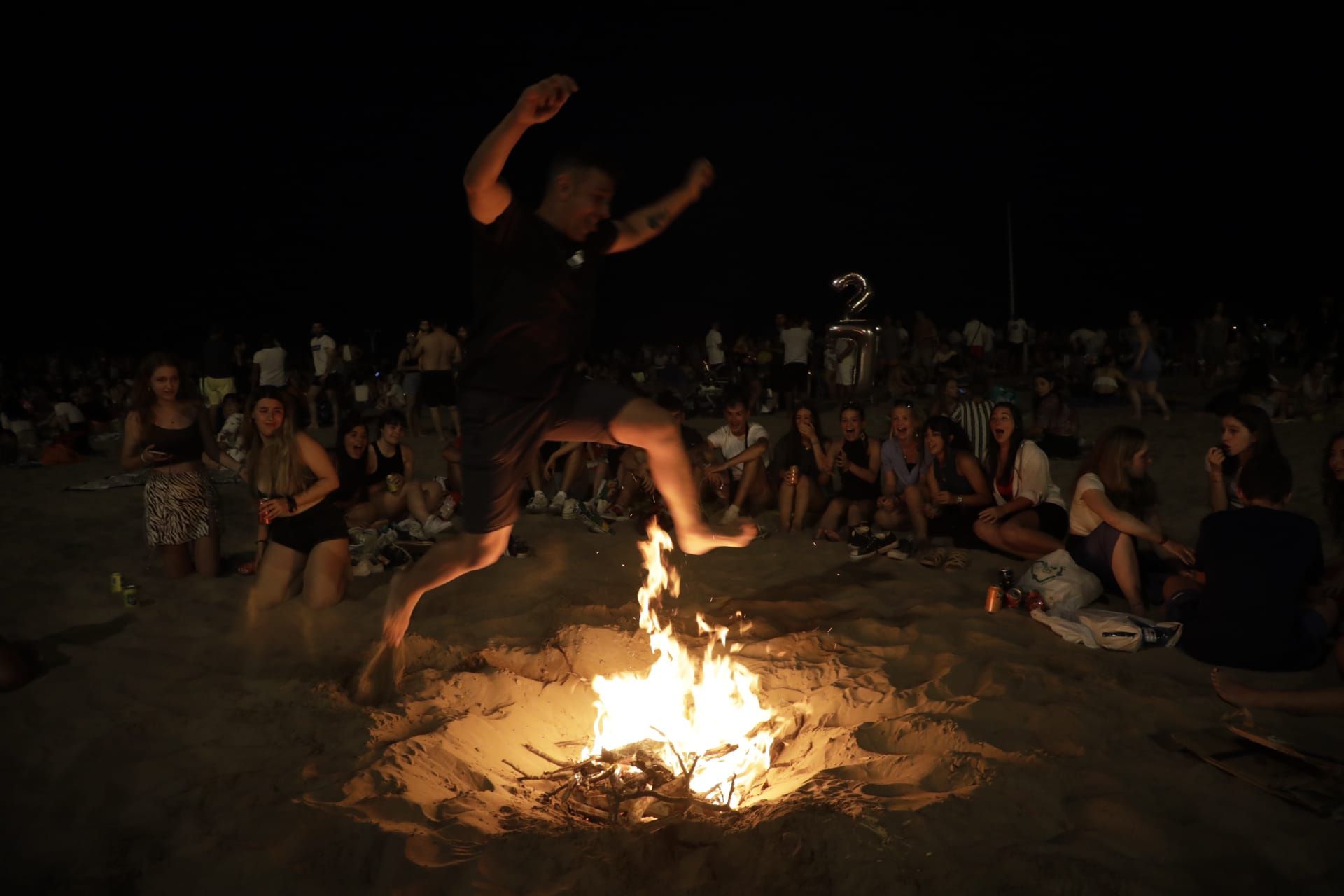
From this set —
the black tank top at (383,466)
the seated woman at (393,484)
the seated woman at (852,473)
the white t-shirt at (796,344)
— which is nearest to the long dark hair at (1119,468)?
the seated woman at (852,473)

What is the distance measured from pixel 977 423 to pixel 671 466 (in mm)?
4538

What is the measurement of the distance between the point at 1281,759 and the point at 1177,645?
1.13m

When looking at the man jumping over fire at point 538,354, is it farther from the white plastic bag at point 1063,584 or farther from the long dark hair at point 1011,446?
the long dark hair at point 1011,446

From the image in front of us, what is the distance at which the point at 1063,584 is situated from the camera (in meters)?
4.63

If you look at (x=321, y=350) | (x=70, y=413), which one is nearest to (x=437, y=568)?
(x=70, y=413)

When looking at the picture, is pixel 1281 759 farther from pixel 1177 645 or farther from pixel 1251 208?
pixel 1251 208

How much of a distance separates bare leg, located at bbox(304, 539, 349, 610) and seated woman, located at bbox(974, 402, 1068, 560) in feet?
12.7

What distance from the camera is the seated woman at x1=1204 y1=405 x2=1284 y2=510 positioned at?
4.90m

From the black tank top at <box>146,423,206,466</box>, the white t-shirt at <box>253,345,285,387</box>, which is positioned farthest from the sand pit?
the white t-shirt at <box>253,345,285,387</box>

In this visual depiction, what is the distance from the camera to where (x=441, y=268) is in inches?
1298

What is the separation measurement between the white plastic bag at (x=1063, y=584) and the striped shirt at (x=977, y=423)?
7.93 feet

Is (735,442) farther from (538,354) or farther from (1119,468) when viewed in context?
(538,354)

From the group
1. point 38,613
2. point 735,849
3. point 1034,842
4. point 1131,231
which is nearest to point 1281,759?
point 1034,842

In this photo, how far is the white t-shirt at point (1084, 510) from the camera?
4.94 m
